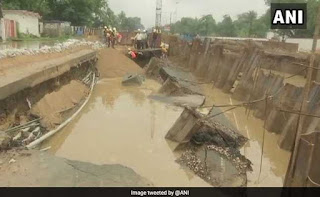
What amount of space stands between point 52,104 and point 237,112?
662 cm

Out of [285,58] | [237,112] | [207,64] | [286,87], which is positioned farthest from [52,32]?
[286,87]

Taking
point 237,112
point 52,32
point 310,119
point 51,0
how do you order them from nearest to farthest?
point 310,119 → point 237,112 → point 52,32 → point 51,0

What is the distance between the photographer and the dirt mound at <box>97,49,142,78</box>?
22.2 m

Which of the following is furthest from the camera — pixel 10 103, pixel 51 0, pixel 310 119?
pixel 51 0

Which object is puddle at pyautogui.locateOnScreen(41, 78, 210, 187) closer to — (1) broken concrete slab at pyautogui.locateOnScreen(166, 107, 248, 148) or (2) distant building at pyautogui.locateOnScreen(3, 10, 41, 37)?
(1) broken concrete slab at pyautogui.locateOnScreen(166, 107, 248, 148)

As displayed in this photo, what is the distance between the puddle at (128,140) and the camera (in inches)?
289

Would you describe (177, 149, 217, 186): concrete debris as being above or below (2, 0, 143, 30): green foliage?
below

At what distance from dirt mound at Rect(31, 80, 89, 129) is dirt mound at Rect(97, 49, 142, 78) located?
781 cm

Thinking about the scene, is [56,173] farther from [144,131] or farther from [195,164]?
[144,131]

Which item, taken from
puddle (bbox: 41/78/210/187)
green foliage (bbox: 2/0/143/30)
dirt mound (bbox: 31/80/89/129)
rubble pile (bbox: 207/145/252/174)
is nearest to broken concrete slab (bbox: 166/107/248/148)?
rubble pile (bbox: 207/145/252/174)

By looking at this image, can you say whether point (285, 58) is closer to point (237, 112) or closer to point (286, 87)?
point (237, 112)

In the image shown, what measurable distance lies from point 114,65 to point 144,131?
13326mm

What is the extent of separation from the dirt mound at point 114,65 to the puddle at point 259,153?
35.0 ft

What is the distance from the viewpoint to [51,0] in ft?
167
